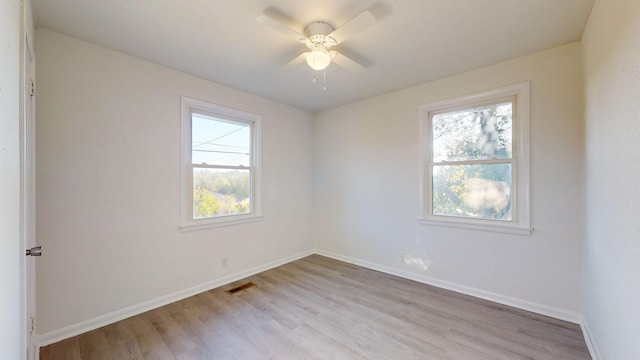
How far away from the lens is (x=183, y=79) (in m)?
2.85

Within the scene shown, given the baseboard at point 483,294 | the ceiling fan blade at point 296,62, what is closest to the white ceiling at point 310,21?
the ceiling fan blade at point 296,62

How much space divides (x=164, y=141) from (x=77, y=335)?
72.4 inches

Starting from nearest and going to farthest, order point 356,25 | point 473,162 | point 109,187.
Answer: point 356,25 < point 109,187 < point 473,162

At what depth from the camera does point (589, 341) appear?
196 cm

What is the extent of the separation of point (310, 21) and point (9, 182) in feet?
6.31

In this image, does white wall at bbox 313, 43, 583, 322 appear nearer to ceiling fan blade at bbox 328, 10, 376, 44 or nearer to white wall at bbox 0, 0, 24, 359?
ceiling fan blade at bbox 328, 10, 376, 44

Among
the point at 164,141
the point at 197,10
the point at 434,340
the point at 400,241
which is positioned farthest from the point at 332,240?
the point at 197,10

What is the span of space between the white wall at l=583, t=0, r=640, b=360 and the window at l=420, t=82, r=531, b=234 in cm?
53

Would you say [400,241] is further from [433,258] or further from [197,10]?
[197,10]

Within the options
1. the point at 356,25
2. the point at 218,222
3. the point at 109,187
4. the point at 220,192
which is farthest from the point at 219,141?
the point at 356,25

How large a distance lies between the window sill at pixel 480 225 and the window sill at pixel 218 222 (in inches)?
88.3

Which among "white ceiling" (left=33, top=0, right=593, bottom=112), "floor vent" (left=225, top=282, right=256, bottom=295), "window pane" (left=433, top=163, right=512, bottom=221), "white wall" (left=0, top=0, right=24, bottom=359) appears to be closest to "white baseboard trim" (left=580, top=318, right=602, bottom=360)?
"window pane" (left=433, top=163, right=512, bottom=221)

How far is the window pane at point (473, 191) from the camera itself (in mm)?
2697

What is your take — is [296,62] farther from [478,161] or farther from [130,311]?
[130,311]
